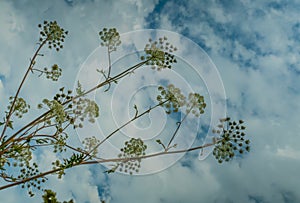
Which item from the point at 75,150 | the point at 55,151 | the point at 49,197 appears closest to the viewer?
the point at 49,197

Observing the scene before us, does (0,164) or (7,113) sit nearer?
(0,164)

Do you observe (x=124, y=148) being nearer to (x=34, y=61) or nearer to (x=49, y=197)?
(x=34, y=61)

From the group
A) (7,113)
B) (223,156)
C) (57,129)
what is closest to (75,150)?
(57,129)

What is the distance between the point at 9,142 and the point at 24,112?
4.20 feet

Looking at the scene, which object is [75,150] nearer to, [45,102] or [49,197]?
[45,102]

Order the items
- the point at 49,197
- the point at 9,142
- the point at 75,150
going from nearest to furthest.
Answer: the point at 49,197 < the point at 9,142 < the point at 75,150

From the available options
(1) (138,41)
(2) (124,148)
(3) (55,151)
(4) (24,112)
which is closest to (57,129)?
(3) (55,151)

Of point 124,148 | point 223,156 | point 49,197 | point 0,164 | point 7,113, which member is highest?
point 223,156

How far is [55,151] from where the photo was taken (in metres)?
5.53

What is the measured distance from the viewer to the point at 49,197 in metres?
2.33

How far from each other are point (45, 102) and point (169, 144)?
7.72ft

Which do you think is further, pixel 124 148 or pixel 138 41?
pixel 138 41

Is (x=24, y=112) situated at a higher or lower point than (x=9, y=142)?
higher

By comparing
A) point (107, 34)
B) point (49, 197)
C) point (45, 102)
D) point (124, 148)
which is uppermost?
point (107, 34)
